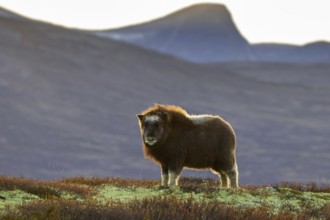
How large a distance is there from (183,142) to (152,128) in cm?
99

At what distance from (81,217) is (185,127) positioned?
6.37 metres

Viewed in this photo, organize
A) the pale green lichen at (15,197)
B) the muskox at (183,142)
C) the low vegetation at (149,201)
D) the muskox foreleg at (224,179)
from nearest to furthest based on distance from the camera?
the low vegetation at (149,201) → the pale green lichen at (15,197) → the muskox at (183,142) → the muskox foreleg at (224,179)

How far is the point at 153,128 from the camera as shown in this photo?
15.1m

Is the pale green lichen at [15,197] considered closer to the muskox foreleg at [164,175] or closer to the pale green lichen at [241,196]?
the pale green lichen at [241,196]

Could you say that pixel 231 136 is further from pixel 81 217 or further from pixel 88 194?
pixel 81 217

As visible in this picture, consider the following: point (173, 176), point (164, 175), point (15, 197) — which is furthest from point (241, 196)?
point (15, 197)

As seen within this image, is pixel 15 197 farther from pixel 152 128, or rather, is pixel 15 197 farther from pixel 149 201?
pixel 152 128

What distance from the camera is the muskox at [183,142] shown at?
50.2 ft

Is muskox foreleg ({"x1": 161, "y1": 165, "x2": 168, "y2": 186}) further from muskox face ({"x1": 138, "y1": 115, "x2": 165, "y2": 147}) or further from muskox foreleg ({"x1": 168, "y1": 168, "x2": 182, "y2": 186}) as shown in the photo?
muskox face ({"x1": 138, "y1": 115, "x2": 165, "y2": 147})

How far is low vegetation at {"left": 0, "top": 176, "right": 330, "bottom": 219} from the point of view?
1011cm

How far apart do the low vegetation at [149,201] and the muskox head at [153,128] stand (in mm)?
980

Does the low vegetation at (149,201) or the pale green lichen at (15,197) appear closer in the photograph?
the low vegetation at (149,201)

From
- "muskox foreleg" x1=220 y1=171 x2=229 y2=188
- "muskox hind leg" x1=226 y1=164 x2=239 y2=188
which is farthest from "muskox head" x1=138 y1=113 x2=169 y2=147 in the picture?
"muskox foreleg" x1=220 y1=171 x2=229 y2=188

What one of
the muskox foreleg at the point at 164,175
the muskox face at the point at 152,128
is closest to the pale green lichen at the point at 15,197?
the muskox face at the point at 152,128
